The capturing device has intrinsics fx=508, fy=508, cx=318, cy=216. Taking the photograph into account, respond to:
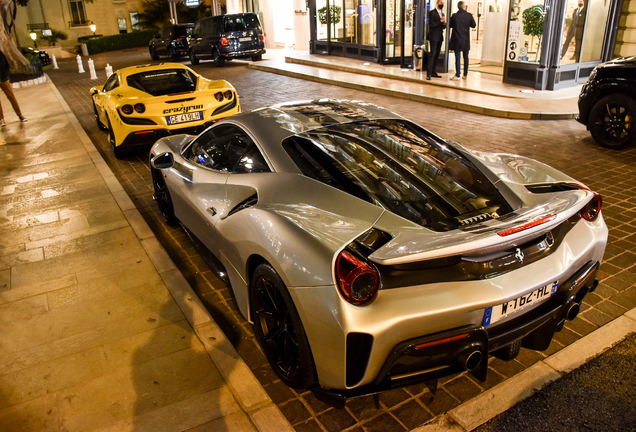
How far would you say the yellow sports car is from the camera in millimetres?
8000

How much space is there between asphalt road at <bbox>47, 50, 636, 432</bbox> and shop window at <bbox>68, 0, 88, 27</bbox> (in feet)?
130

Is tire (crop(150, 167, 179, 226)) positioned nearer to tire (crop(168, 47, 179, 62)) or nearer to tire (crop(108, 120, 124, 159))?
tire (crop(108, 120, 124, 159))

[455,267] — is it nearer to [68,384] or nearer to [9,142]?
[68,384]

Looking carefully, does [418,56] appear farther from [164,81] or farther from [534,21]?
[164,81]

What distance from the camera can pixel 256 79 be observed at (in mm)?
17734

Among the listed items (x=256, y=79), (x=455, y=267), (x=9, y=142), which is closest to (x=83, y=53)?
(x=256, y=79)

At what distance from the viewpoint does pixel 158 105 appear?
8.03 metres

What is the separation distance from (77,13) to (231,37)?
31.6 meters

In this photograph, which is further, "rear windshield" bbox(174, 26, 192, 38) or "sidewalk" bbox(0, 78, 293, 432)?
"rear windshield" bbox(174, 26, 192, 38)

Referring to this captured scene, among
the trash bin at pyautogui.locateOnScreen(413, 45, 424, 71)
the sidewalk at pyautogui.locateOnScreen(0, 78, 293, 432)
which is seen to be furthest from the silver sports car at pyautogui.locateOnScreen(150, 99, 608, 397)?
the trash bin at pyautogui.locateOnScreen(413, 45, 424, 71)

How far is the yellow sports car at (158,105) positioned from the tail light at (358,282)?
6.34 m

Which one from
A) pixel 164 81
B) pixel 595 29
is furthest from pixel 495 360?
pixel 595 29

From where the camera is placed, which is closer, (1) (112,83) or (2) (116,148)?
(2) (116,148)

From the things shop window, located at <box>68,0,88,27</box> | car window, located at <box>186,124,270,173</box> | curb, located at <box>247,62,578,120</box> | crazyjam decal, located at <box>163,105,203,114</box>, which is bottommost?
curb, located at <box>247,62,578,120</box>
